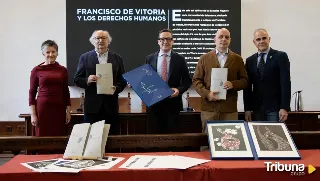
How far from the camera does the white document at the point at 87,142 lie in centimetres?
188

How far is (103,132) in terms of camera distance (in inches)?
77.9

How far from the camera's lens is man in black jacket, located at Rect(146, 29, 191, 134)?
3.09 meters

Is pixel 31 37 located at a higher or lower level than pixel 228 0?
lower

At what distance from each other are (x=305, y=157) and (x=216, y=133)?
51 centimetres

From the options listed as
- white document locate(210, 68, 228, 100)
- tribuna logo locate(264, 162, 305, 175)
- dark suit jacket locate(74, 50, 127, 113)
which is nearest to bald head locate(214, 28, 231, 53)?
white document locate(210, 68, 228, 100)

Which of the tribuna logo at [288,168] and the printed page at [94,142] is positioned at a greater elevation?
the printed page at [94,142]

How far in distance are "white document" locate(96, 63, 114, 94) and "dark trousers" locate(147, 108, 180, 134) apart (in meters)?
0.45

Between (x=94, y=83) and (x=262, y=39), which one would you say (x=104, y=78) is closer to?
(x=94, y=83)

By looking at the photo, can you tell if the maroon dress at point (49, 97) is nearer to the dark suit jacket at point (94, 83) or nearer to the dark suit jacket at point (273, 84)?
the dark suit jacket at point (94, 83)

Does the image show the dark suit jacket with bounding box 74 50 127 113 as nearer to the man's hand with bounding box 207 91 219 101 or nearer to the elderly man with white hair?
the elderly man with white hair

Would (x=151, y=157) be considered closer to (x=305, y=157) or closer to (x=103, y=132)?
(x=103, y=132)

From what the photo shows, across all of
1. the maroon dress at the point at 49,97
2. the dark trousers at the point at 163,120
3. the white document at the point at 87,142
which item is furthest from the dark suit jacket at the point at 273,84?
the maroon dress at the point at 49,97

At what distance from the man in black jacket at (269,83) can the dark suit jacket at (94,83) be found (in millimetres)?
1245

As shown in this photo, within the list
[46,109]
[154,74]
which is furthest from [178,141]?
[46,109]
